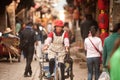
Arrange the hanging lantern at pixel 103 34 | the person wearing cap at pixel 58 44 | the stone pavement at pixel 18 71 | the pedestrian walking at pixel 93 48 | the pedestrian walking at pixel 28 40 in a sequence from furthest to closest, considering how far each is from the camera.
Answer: the hanging lantern at pixel 103 34
the stone pavement at pixel 18 71
the pedestrian walking at pixel 28 40
the person wearing cap at pixel 58 44
the pedestrian walking at pixel 93 48

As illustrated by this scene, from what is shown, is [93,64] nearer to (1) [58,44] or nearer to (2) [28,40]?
(1) [58,44]

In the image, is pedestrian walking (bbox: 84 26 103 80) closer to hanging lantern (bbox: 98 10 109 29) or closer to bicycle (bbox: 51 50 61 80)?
bicycle (bbox: 51 50 61 80)

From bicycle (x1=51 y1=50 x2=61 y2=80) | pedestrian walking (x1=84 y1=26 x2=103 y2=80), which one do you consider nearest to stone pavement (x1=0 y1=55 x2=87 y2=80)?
bicycle (x1=51 y1=50 x2=61 y2=80)

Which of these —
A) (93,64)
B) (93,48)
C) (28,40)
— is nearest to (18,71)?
(28,40)

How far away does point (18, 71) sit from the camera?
1833 centimetres

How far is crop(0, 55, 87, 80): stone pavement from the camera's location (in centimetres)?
1644

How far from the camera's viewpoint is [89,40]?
12.3 meters

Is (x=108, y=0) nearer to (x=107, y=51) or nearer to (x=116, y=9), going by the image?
(x=116, y=9)

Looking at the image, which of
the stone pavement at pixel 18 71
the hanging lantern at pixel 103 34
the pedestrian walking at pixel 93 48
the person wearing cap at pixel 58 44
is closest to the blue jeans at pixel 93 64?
the pedestrian walking at pixel 93 48

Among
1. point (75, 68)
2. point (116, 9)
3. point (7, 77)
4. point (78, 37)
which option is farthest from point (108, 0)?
point (78, 37)

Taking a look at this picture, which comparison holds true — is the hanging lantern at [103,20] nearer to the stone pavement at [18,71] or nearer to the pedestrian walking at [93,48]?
the stone pavement at [18,71]

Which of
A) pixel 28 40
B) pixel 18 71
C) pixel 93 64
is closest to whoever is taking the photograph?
pixel 93 64

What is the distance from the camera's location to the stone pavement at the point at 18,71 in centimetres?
1644

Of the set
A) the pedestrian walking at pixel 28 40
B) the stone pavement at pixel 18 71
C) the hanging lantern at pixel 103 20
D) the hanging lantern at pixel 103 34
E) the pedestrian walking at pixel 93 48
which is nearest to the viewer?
the pedestrian walking at pixel 93 48
